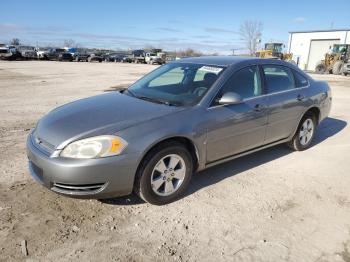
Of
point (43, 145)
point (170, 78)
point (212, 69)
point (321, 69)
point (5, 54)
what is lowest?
point (5, 54)

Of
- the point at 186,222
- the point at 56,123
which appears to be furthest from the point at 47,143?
the point at 186,222

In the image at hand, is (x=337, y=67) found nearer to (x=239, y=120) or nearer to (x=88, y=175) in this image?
(x=239, y=120)

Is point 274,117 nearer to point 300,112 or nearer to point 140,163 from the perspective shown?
point 300,112

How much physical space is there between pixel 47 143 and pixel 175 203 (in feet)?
5.00

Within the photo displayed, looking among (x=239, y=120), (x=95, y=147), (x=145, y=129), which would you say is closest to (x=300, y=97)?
(x=239, y=120)

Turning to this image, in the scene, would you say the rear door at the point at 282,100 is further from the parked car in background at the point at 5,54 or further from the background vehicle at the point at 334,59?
the parked car in background at the point at 5,54

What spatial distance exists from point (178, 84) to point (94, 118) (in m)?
1.34

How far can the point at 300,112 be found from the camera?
5324 millimetres

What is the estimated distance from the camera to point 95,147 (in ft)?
10.7

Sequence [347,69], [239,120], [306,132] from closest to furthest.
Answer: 1. [239,120]
2. [306,132]
3. [347,69]

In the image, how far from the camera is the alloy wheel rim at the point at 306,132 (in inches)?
220

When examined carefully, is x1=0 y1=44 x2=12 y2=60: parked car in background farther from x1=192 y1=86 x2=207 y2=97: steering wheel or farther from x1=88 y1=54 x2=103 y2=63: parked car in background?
x1=192 y1=86 x2=207 y2=97: steering wheel

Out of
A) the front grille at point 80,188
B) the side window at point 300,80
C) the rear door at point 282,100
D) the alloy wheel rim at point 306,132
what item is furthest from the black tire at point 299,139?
the front grille at point 80,188

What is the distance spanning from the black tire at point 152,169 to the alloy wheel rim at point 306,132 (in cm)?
263
